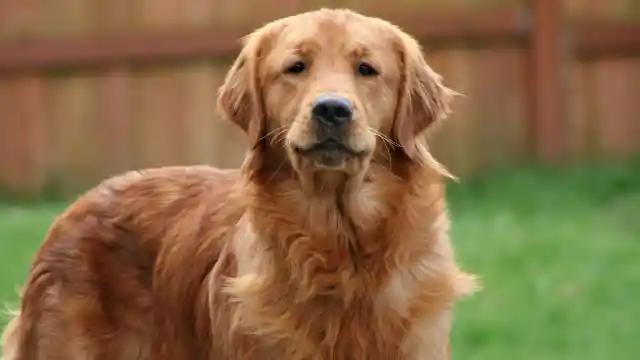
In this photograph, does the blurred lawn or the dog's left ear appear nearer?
the dog's left ear

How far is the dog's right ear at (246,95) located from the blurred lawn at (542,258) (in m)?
1.96

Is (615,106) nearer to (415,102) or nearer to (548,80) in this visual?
(548,80)

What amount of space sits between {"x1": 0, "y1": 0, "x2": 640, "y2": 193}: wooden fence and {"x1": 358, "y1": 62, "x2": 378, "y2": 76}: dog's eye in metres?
5.13

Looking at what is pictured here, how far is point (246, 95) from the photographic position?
455 cm

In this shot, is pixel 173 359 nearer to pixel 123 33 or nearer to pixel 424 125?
pixel 424 125

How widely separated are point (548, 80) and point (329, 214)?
18.2 ft

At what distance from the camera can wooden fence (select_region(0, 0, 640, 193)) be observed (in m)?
9.48

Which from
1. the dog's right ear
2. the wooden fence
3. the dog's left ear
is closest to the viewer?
the dog's left ear

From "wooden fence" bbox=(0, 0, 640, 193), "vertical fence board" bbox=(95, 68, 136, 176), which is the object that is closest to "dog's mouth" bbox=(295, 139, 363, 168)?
Result: "wooden fence" bbox=(0, 0, 640, 193)

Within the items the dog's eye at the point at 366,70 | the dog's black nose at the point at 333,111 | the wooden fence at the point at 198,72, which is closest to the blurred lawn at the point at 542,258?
the wooden fence at the point at 198,72

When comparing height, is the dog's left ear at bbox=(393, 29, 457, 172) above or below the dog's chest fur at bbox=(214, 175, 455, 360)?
above

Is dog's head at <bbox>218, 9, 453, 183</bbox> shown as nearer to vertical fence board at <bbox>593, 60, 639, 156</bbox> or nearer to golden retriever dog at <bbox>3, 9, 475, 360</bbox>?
golden retriever dog at <bbox>3, 9, 475, 360</bbox>

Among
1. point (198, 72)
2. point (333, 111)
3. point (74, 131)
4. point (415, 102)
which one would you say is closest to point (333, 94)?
point (333, 111)

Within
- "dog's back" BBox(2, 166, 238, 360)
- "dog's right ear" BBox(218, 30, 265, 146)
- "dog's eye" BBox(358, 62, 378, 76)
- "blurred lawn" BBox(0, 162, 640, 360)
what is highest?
"dog's eye" BBox(358, 62, 378, 76)
